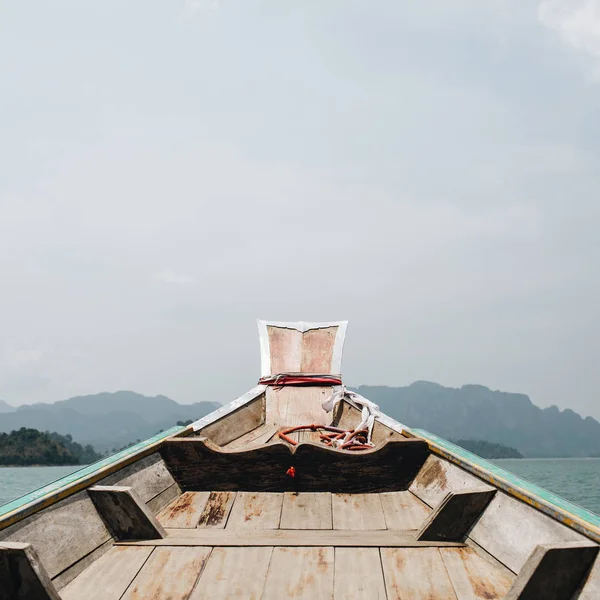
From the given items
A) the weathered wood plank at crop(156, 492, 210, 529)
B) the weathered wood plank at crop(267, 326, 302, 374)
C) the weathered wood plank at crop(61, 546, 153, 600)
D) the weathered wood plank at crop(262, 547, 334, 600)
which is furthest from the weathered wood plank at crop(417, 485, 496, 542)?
the weathered wood plank at crop(267, 326, 302, 374)

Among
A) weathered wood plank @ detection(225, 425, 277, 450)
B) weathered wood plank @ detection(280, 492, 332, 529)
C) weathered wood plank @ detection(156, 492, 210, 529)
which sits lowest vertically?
weathered wood plank @ detection(156, 492, 210, 529)

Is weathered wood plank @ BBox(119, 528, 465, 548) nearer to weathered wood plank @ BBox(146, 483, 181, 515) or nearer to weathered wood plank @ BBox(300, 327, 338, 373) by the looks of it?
weathered wood plank @ BBox(146, 483, 181, 515)

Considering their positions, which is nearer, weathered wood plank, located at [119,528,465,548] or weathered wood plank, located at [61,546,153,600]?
weathered wood plank, located at [61,546,153,600]

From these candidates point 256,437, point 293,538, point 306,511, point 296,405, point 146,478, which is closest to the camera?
point 293,538

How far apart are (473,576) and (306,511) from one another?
4.57 ft

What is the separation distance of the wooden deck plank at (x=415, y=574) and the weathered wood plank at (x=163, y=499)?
5.72ft

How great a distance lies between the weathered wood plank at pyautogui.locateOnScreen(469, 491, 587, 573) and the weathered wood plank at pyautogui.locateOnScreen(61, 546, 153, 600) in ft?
6.66

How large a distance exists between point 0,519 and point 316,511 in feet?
7.07

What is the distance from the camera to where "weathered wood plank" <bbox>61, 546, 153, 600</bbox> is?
9.46ft

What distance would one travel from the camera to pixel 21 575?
2506 millimetres

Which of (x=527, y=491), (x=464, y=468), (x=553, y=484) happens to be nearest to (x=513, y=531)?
(x=527, y=491)

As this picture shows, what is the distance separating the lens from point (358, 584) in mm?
2941

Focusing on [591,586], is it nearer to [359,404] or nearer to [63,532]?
[63,532]

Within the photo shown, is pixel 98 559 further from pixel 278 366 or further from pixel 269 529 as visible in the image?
pixel 278 366
